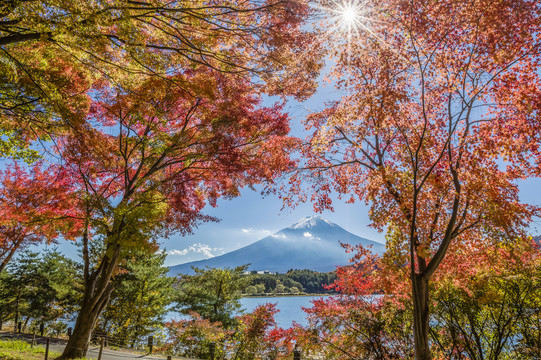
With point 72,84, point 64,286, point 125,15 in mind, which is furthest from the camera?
point 64,286

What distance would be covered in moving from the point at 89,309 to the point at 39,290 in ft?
61.9

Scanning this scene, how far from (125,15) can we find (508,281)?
7.38m

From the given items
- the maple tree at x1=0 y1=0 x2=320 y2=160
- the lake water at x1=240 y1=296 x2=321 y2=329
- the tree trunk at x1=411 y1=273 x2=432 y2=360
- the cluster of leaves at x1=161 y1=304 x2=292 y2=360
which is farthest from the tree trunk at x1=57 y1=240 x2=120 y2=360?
the tree trunk at x1=411 y1=273 x2=432 y2=360

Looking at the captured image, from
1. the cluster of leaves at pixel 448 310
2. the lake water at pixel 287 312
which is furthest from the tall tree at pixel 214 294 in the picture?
the cluster of leaves at pixel 448 310

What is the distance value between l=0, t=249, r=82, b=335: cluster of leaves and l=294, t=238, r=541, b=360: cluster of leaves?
1752 cm

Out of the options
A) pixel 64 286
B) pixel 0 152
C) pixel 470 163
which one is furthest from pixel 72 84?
pixel 64 286

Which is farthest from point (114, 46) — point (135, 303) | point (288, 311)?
point (288, 311)

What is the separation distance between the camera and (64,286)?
16328mm

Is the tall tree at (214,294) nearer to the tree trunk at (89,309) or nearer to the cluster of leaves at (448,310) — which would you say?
the tree trunk at (89,309)

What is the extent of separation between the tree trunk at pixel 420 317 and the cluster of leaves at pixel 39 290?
62.9 ft

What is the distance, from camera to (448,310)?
5.22m

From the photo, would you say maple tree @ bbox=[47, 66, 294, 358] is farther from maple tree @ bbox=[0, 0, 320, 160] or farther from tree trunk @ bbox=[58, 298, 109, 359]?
maple tree @ bbox=[0, 0, 320, 160]

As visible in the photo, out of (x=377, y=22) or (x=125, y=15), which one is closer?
(x=125, y=15)

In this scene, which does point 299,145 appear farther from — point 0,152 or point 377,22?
point 0,152
